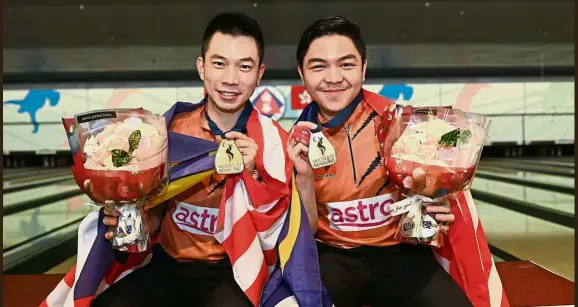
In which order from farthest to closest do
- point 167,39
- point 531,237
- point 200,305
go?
point 167,39
point 531,237
point 200,305

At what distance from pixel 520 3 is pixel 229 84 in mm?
6980

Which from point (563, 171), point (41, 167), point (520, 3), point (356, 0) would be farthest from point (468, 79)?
point (41, 167)

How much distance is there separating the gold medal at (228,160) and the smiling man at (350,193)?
22cm

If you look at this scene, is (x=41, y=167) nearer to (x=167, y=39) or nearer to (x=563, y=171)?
(x=167, y=39)

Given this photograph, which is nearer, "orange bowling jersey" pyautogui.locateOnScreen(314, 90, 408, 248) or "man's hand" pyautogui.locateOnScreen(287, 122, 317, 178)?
"man's hand" pyautogui.locateOnScreen(287, 122, 317, 178)

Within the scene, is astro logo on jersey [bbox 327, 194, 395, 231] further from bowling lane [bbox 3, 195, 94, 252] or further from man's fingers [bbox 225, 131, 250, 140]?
bowling lane [bbox 3, 195, 94, 252]

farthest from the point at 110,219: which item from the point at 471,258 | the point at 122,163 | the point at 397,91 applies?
the point at 397,91

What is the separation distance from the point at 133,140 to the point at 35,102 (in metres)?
13.0

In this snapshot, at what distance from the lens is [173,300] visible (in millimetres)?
1702

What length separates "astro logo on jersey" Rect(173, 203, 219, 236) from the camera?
5.74ft

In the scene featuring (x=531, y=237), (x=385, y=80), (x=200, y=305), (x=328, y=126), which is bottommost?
(x=531, y=237)

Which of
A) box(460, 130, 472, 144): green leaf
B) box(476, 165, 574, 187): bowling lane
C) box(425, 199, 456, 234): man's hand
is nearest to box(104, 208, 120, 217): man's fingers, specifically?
box(425, 199, 456, 234): man's hand

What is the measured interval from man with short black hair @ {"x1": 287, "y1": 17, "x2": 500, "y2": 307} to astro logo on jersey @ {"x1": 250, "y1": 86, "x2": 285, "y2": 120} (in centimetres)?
1150

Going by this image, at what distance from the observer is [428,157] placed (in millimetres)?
1503
